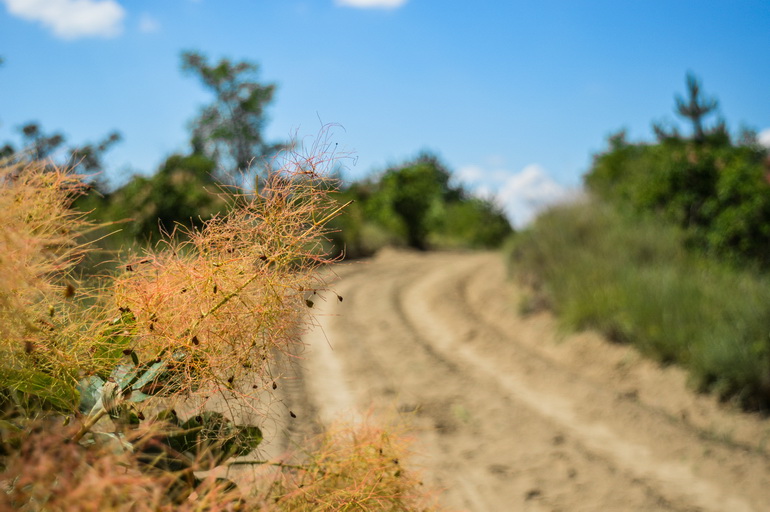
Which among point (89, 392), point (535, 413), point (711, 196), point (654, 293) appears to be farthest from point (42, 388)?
point (711, 196)

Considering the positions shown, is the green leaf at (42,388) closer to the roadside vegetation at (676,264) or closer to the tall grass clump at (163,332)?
the tall grass clump at (163,332)

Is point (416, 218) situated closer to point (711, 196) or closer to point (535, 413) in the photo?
point (711, 196)

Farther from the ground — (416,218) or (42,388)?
(416,218)

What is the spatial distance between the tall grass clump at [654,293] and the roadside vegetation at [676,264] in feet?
0.06

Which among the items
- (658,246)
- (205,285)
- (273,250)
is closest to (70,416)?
(205,285)

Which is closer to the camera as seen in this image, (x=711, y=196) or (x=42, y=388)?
(x=42, y=388)

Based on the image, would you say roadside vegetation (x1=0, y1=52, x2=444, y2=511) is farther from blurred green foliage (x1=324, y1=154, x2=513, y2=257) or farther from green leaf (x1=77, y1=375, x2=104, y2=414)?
blurred green foliage (x1=324, y1=154, x2=513, y2=257)

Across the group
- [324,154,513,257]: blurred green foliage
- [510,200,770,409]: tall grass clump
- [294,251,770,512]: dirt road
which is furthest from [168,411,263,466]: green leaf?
[324,154,513,257]: blurred green foliage

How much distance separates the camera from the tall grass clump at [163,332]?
3.60ft

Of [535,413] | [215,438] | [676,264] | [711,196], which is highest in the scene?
[711,196]

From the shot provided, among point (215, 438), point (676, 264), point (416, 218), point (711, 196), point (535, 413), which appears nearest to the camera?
point (215, 438)

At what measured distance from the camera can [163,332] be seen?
48.4 inches

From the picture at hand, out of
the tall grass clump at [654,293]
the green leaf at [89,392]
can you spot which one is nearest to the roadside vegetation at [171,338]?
the green leaf at [89,392]

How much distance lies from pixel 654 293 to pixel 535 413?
3.21 m
